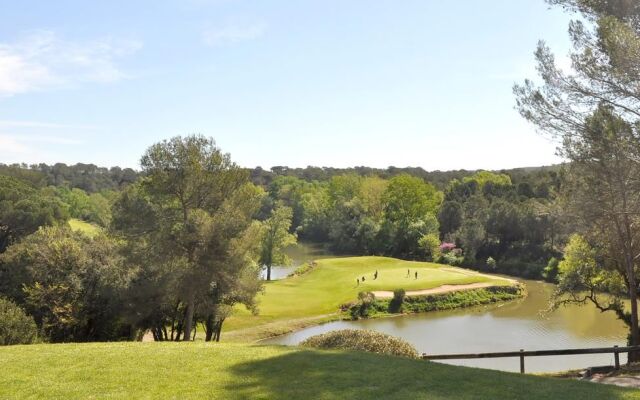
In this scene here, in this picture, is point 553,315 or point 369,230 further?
point 369,230

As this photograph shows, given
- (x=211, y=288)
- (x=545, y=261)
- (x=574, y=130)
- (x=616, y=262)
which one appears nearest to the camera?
(x=574, y=130)

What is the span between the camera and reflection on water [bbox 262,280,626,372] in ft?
93.4

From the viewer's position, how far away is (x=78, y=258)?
25266 millimetres

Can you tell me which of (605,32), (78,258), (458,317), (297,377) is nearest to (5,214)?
(78,258)

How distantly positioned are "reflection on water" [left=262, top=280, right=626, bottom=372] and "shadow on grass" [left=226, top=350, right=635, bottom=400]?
1514cm

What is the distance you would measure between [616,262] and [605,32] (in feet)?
41.8

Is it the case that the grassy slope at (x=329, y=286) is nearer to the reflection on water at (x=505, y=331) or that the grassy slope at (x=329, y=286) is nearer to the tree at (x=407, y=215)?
the reflection on water at (x=505, y=331)

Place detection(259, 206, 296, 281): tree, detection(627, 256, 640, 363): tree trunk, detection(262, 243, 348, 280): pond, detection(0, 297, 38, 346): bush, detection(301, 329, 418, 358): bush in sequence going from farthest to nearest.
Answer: detection(262, 243, 348, 280): pond → detection(259, 206, 296, 281): tree → detection(0, 297, 38, 346): bush → detection(627, 256, 640, 363): tree trunk → detection(301, 329, 418, 358): bush

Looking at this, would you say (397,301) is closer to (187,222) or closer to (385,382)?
(187,222)

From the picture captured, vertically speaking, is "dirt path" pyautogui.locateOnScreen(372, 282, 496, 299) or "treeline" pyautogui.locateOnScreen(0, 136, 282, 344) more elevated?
"treeline" pyautogui.locateOnScreen(0, 136, 282, 344)

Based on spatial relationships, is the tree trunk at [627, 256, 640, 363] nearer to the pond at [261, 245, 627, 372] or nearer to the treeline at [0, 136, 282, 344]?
the pond at [261, 245, 627, 372]

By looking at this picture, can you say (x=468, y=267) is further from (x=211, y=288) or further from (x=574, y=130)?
(x=574, y=130)

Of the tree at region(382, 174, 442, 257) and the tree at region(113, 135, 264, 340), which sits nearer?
the tree at region(113, 135, 264, 340)

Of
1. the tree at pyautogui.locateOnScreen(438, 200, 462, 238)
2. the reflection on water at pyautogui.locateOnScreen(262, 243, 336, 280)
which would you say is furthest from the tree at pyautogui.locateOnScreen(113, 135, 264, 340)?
the tree at pyautogui.locateOnScreen(438, 200, 462, 238)
